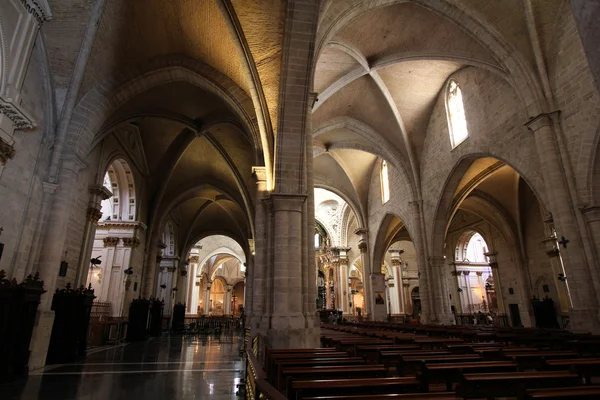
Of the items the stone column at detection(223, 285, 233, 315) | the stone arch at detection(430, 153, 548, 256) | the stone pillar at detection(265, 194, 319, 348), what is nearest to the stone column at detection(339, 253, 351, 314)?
the stone arch at detection(430, 153, 548, 256)

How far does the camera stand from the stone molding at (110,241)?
15.4m

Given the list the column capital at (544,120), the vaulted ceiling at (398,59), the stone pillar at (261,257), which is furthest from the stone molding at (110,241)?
the column capital at (544,120)

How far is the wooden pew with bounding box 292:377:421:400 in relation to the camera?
2.51 m

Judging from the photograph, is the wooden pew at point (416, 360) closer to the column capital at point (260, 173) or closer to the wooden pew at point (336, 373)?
the wooden pew at point (336, 373)

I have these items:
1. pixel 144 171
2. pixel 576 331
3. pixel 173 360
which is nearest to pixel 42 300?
pixel 173 360

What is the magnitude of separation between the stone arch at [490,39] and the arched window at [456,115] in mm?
3549

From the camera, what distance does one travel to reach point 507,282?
2227 cm

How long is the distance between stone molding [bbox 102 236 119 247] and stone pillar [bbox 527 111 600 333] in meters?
16.3

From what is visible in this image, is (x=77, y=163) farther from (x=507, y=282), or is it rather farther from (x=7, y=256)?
(x=507, y=282)

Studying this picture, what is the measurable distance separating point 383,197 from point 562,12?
13.2 m

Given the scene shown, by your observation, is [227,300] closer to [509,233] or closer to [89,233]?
[509,233]

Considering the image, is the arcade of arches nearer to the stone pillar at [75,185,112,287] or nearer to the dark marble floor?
the stone pillar at [75,185,112,287]

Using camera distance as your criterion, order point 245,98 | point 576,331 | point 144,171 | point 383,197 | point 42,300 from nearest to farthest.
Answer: point 42,300
point 576,331
point 245,98
point 144,171
point 383,197

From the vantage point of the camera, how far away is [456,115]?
1548cm
